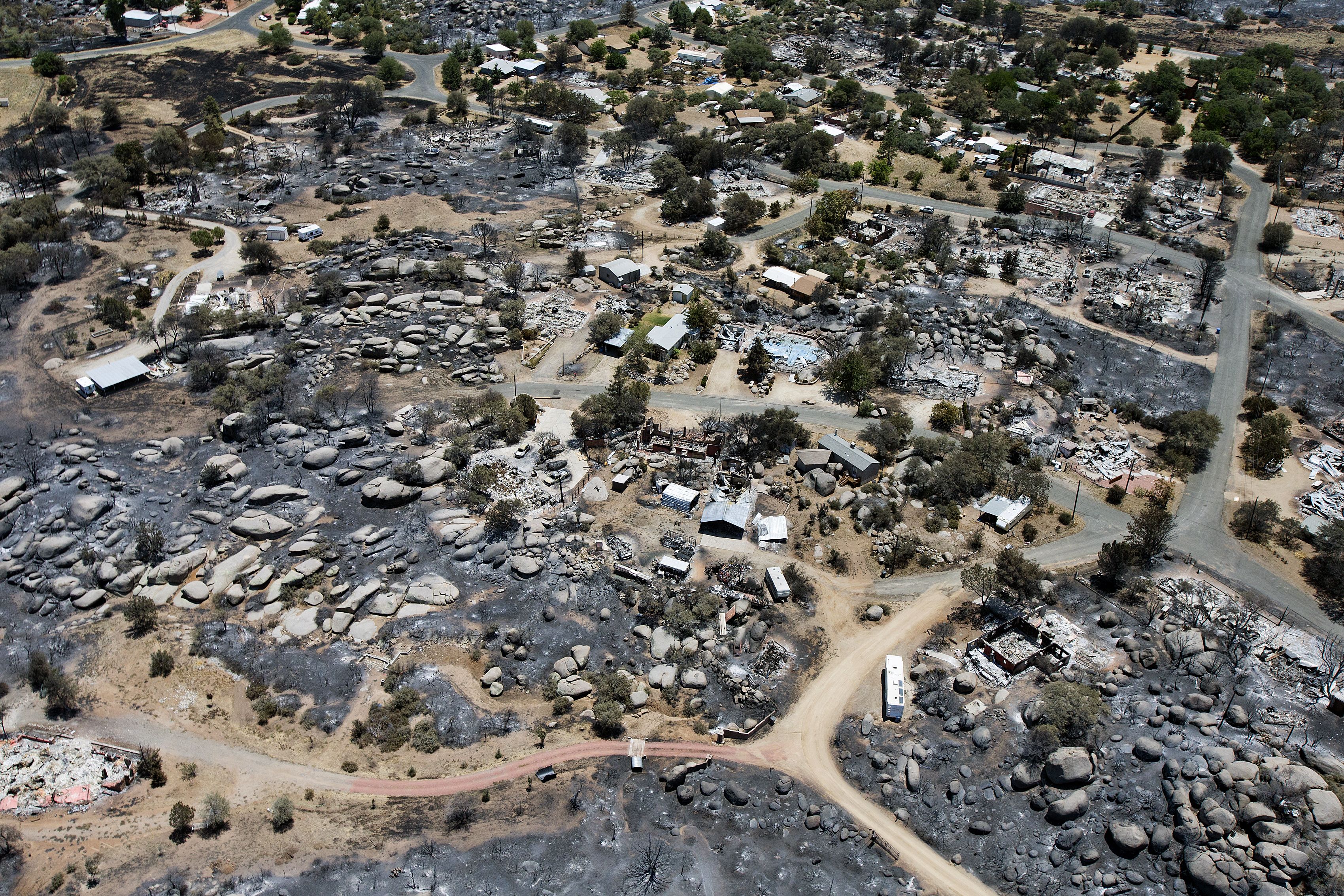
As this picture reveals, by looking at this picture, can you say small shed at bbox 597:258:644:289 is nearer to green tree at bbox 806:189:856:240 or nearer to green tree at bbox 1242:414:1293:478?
green tree at bbox 806:189:856:240

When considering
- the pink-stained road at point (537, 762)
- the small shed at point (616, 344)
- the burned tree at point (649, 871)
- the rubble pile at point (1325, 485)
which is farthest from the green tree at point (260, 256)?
the rubble pile at point (1325, 485)

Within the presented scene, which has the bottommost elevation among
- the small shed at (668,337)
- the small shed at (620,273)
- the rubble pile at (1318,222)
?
the small shed at (668,337)

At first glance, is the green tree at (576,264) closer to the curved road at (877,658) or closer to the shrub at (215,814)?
the curved road at (877,658)

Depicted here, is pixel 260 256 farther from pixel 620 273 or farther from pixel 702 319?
pixel 702 319

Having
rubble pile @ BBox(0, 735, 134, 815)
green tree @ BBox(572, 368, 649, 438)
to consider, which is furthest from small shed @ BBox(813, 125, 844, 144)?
rubble pile @ BBox(0, 735, 134, 815)

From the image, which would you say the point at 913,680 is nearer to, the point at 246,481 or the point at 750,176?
the point at 246,481

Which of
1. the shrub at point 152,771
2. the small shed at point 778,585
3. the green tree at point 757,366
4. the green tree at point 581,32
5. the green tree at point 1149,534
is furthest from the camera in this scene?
the green tree at point 581,32

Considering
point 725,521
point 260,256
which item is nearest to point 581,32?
point 260,256
